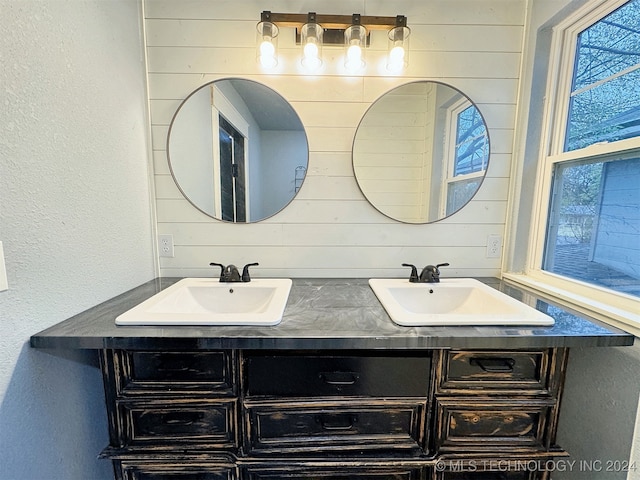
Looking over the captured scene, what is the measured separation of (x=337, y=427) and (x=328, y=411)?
67 millimetres

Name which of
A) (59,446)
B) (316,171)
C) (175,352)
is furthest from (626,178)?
(59,446)

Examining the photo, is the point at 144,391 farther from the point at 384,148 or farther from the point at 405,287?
the point at 384,148

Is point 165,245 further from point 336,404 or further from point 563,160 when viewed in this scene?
point 563,160

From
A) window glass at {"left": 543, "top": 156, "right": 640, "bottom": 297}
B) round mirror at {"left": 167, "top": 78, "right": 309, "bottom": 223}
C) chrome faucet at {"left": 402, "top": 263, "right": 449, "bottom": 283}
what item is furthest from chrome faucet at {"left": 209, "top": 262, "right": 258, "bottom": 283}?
window glass at {"left": 543, "top": 156, "right": 640, "bottom": 297}

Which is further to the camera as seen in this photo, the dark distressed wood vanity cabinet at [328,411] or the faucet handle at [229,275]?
the faucet handle at [229,275]

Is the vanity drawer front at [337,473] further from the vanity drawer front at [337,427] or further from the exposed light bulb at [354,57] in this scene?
the exposed light bulb at [354,57]

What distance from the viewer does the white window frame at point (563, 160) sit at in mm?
983

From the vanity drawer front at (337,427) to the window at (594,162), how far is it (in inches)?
32.7

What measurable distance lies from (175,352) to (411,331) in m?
0.73

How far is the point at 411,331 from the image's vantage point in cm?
87

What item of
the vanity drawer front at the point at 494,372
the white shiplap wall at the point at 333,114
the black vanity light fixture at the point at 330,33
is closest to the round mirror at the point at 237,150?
the white shiplap wall at the point at 333,114

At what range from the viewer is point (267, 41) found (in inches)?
50.1

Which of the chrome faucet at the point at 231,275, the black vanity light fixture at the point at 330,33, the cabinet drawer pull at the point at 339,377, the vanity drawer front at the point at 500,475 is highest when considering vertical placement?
the black vanity light fixture at the point at 330,33

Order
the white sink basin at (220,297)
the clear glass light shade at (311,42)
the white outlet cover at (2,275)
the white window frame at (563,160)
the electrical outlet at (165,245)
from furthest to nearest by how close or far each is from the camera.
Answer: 1. the electrical outlet at (165,245)
2. the clear glass light shade at (311,42)
3. the white sink basin at (220,297)
4. the white window frame at (563,160)
5. the white outlet cover at (2,275)
